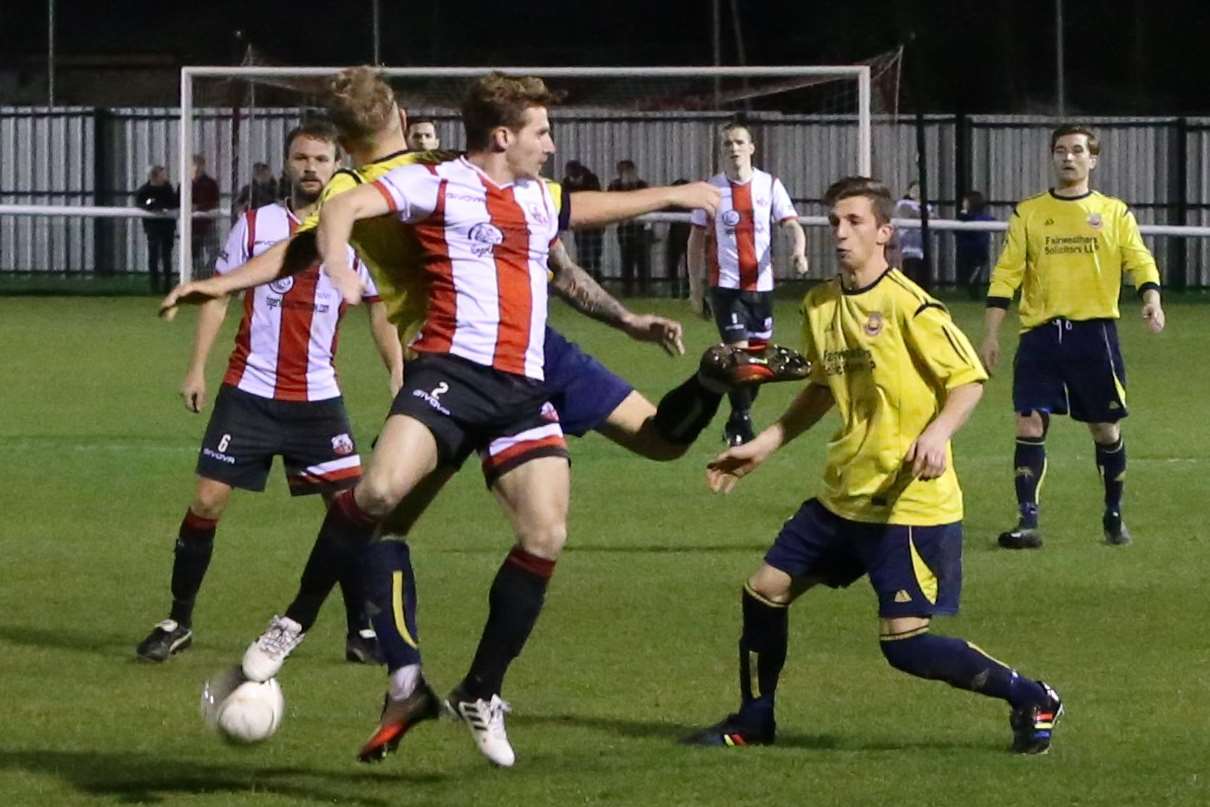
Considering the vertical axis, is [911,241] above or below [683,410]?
above

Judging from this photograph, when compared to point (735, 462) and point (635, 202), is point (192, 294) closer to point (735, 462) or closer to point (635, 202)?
point (635, 202)

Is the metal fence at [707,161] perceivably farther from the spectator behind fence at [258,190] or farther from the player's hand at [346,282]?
the player's hand at [346,282]

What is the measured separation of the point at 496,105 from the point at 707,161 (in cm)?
2261

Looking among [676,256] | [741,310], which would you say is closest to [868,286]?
[741,310]

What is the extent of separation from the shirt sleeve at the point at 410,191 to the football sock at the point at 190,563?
257 centimetres

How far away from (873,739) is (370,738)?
1458mm

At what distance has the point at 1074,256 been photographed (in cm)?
1120

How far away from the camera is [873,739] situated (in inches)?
271

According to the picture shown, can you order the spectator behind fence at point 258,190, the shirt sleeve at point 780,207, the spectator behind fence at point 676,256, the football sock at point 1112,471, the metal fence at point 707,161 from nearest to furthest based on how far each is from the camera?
the football sock at point 1112,471 < the shirt sleeve at point 780,207 < the spectator behind fence at point 258,190 < the spectator behind fence at point 676,256 < the metal fence at point 707,161

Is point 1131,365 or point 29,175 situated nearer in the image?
point 1131,365

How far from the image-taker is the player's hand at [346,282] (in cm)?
571

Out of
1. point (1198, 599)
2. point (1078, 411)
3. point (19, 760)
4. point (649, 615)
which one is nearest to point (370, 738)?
point (19, 760)

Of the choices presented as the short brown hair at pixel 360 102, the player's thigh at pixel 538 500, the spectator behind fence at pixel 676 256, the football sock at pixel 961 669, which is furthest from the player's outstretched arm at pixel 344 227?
the spectator behind fence at pixel 676 256

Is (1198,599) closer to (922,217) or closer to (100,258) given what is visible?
(922,217)
